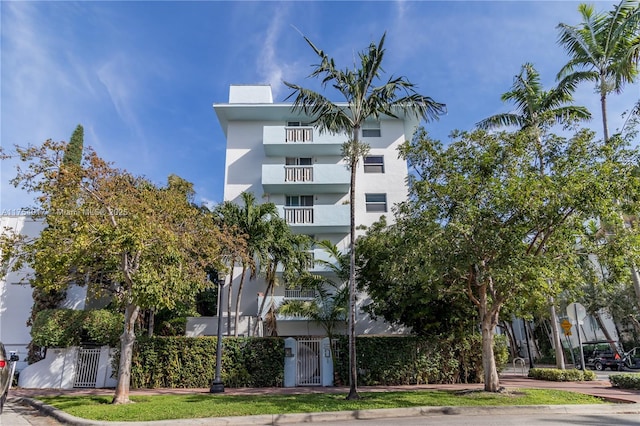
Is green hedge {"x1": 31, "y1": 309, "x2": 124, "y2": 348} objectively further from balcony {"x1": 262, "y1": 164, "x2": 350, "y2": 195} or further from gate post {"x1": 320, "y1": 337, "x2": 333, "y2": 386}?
balcony {"x1": 262, "y1": 164, "x2": 350, "y2": 195}

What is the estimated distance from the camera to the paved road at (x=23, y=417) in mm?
10000

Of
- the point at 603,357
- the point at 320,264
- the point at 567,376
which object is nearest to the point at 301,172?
the point at 320,264

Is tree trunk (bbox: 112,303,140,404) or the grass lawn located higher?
tree trunk (bbox: 112,303,140,404)

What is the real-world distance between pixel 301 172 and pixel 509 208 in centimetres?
1518

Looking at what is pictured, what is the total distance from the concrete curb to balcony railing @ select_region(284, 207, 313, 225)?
15.1 m

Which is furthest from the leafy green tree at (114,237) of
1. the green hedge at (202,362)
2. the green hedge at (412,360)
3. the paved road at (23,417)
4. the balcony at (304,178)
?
the balcony at (304,178)

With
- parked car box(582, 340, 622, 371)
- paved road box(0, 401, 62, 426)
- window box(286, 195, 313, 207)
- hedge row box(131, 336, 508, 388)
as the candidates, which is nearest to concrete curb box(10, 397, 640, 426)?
paved road box(0, 401, 62, 426)

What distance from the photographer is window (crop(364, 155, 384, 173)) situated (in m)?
27.1

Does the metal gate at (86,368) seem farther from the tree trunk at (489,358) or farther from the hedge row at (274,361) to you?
the tree trunk at (489,358)

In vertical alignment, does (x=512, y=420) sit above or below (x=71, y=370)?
below

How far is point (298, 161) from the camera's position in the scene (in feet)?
89.1

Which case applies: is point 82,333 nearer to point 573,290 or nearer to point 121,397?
point 121,397

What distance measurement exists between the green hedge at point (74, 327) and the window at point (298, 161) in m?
14.0

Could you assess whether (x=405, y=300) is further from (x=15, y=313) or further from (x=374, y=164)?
(x=15, y=313)
